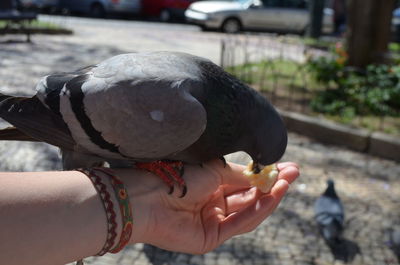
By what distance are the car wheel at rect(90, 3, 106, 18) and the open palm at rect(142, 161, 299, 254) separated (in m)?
18.0

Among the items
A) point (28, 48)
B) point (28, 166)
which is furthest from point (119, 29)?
point (28, 166)

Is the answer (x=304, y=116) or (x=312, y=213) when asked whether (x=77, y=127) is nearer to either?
(x=312, y=213)

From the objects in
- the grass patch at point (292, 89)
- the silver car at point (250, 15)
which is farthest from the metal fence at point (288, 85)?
the silver car at point (250, 15)

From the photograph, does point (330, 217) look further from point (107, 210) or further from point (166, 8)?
point (166, 8)

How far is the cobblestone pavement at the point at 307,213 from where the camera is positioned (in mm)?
3428

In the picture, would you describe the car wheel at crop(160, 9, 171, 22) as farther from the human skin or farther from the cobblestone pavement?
the human skin

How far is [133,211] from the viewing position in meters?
1.81

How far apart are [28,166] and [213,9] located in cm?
1308

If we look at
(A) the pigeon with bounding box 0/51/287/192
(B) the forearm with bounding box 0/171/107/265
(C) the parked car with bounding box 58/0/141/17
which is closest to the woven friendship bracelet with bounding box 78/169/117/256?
(B) the forearm with bounding box 0/171/107/265

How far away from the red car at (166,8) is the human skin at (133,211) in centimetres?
1814

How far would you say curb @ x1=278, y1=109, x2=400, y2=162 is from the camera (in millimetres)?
5306

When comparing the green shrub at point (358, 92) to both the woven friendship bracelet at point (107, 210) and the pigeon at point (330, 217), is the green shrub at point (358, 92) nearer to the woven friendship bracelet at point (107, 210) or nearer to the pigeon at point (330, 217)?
the pigeon at point (330, 217)

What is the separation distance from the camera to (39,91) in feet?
7.19

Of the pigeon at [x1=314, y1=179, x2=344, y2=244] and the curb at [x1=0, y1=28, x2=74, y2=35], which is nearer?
the pigeon at [x1=314, y1=179, x2=344, y2=244]
